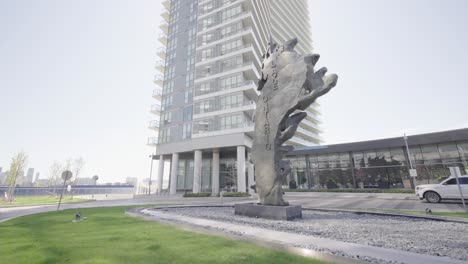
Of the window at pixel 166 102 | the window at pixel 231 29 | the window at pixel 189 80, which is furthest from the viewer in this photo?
the window at pixel 166 102

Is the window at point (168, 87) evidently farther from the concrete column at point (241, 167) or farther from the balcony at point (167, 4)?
the balcony at point (167, 4)

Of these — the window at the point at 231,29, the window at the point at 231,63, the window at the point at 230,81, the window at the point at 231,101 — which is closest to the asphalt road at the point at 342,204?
the window at the point at 231,101

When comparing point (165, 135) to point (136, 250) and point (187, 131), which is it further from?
point (136, 250)

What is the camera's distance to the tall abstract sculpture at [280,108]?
28.8 feet

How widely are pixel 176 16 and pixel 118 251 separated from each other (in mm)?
52607

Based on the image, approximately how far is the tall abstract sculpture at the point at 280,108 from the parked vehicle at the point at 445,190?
546 inches

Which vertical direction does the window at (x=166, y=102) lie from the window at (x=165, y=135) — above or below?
above

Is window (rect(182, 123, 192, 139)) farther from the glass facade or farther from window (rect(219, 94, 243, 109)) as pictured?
the glass facade

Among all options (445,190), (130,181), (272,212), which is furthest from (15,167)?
(130,181)

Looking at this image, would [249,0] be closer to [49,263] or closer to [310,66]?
[310,66]

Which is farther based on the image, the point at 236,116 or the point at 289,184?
the point at 289,184

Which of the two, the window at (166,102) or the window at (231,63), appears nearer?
the window at (231,63)

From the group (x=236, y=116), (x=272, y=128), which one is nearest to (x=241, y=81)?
(x=236, y=116)

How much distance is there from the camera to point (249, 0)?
121 ft
